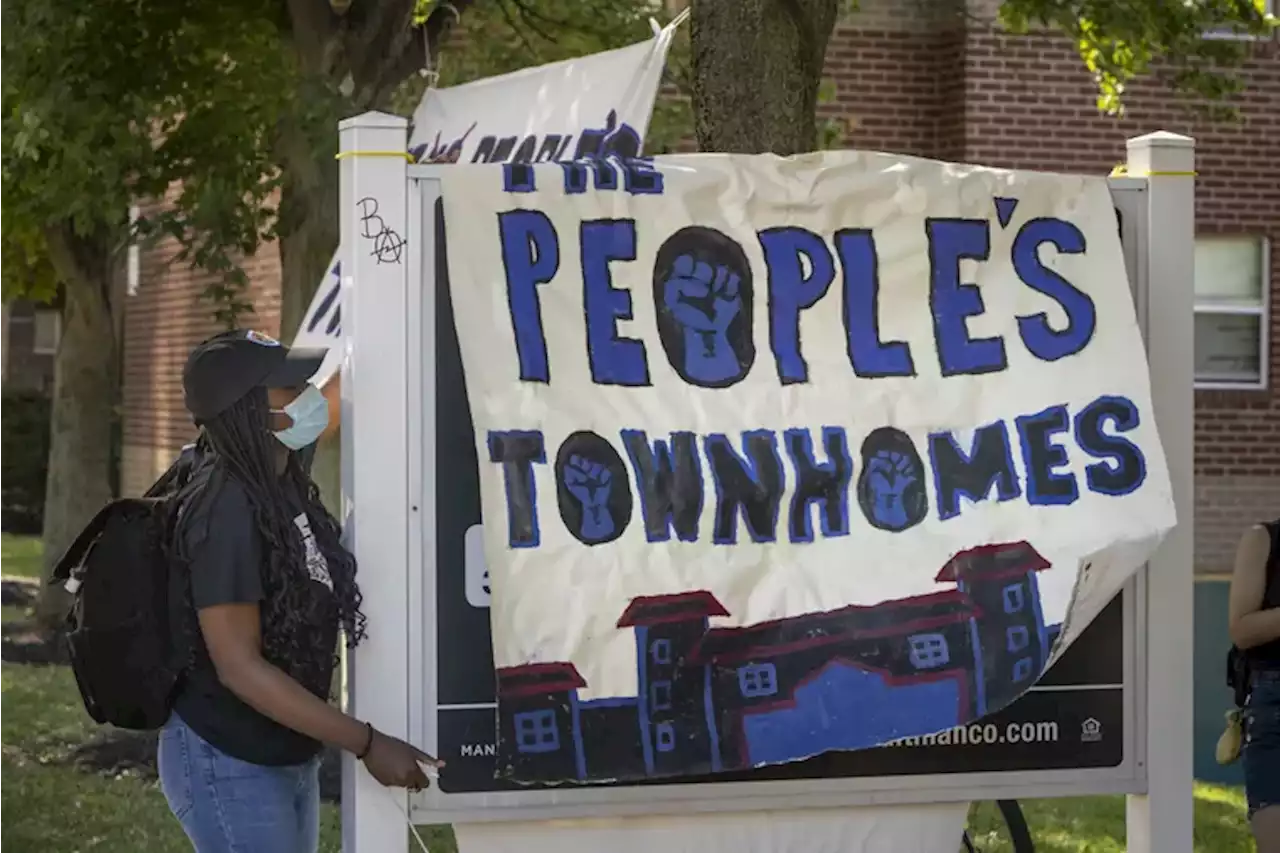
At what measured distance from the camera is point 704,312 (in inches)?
162

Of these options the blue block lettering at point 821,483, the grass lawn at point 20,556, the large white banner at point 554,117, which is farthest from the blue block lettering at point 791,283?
the grass lawn at point 20,556

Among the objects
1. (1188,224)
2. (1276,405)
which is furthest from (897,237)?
(1276,405)

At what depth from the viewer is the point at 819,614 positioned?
407 centimetres

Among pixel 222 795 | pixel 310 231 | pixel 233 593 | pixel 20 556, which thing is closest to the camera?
pixel 233 593

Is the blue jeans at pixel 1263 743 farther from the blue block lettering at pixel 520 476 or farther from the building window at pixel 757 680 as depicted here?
the blue block lettering at pixel 520 476

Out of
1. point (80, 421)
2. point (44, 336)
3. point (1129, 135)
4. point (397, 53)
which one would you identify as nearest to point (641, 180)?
point (397, 53)

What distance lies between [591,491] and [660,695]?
0.47 meters

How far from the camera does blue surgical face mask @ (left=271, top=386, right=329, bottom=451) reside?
389cm

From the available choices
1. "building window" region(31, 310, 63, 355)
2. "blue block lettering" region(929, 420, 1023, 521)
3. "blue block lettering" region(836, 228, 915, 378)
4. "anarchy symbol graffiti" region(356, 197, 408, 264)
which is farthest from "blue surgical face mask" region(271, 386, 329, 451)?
"building window" region(31, 310, 63, 355)

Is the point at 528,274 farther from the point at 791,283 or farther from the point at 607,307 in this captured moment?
the point at 791,283

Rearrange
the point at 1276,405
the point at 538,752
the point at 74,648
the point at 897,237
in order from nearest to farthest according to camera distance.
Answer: the point at 74,648 < the point at 538,752 < the point at 897,237 < the point at 1276,405

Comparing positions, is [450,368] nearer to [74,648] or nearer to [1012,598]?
[74,648]

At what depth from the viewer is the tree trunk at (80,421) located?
45.4 feet

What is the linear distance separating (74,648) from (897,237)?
2.02 m
